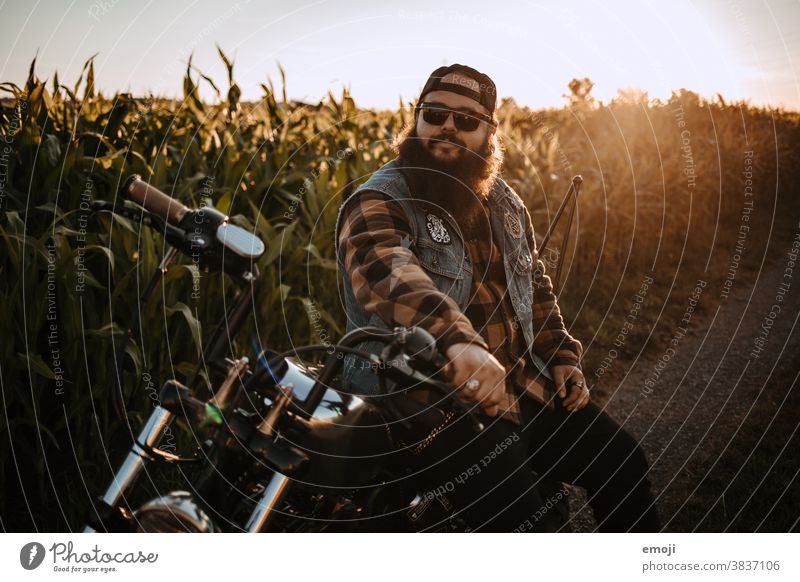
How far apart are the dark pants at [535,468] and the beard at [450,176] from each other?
0.55 meters

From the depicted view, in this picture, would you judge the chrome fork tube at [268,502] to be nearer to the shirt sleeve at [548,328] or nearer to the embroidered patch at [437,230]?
the embroidered patch at [437,230]

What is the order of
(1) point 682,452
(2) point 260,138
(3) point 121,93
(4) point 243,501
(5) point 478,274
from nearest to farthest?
1. (4) point 243,501
2. (5) point 478,274
3. (3) point 121,93
4. (1) point 682,452
5. (2) point 260,138

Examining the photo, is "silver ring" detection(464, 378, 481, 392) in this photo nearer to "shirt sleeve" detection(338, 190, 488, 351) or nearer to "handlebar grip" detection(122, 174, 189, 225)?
"shirt sleeve" detection(338, 190, 488, 351)

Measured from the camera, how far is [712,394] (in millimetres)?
3438

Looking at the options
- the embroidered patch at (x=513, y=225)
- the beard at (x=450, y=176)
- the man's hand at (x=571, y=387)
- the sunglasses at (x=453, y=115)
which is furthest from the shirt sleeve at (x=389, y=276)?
the man's hand at (x=571, y=387)

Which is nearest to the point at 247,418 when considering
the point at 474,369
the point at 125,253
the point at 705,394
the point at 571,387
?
the point at 474,369

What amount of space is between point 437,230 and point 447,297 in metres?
0.47

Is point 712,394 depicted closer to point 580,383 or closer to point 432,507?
point 580,383

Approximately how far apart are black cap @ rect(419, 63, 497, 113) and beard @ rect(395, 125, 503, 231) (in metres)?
0.12

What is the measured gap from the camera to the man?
5.04ft

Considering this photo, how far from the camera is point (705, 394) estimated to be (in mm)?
3436

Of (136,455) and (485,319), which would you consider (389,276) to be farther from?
(136,455)
